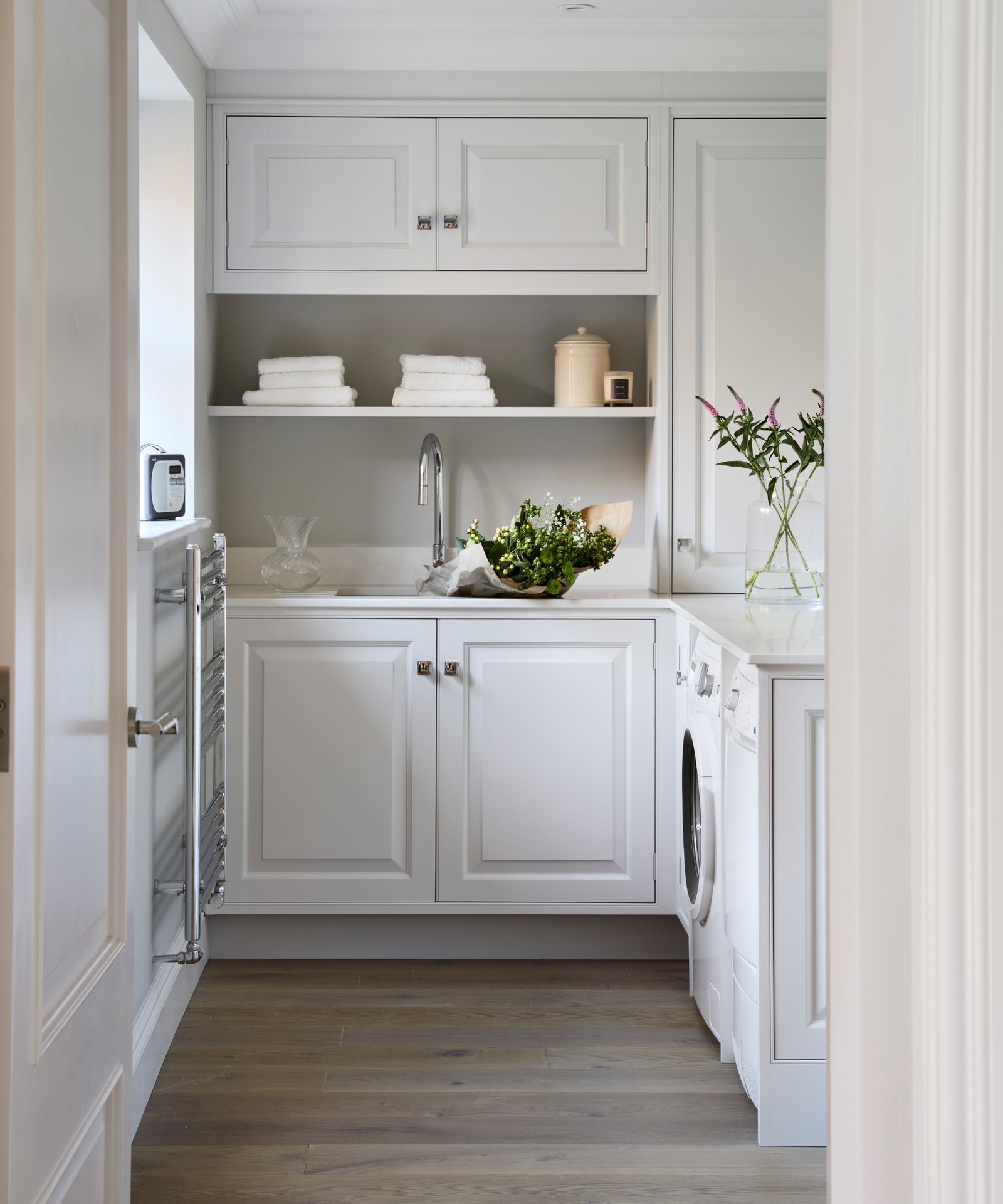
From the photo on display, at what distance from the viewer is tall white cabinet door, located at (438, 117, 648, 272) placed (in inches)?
118

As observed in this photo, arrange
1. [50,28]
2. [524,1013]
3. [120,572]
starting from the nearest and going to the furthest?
[50,28] → [120,572] → [524,1013]

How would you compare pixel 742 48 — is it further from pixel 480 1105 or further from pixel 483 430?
pixel 480 1105

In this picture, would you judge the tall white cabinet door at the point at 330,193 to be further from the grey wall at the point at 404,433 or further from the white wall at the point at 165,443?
the grey wall at the point at 404,433

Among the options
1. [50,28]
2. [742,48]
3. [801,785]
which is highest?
[742,48]

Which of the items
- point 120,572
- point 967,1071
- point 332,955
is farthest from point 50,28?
point 332,955

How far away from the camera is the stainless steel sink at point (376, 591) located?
321 cm

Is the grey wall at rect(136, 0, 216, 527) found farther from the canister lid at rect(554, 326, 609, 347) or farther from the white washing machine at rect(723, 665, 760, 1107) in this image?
the white washing machine at rect(723, 665, 760, 1107)

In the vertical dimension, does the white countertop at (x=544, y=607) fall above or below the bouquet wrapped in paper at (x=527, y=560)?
below

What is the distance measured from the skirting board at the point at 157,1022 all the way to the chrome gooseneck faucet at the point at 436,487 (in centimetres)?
124

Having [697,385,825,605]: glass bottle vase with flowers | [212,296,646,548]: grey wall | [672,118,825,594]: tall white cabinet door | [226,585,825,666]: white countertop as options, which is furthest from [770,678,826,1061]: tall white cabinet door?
[212,296,646,548]: grey wall

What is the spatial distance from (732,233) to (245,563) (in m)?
1.70

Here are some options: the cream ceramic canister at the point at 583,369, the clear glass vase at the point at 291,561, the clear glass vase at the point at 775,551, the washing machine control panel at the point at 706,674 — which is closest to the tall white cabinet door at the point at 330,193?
the cream ceramic canister at the point at 583,369

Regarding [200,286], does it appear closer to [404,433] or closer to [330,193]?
[330,193]

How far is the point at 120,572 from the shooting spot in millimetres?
1246
